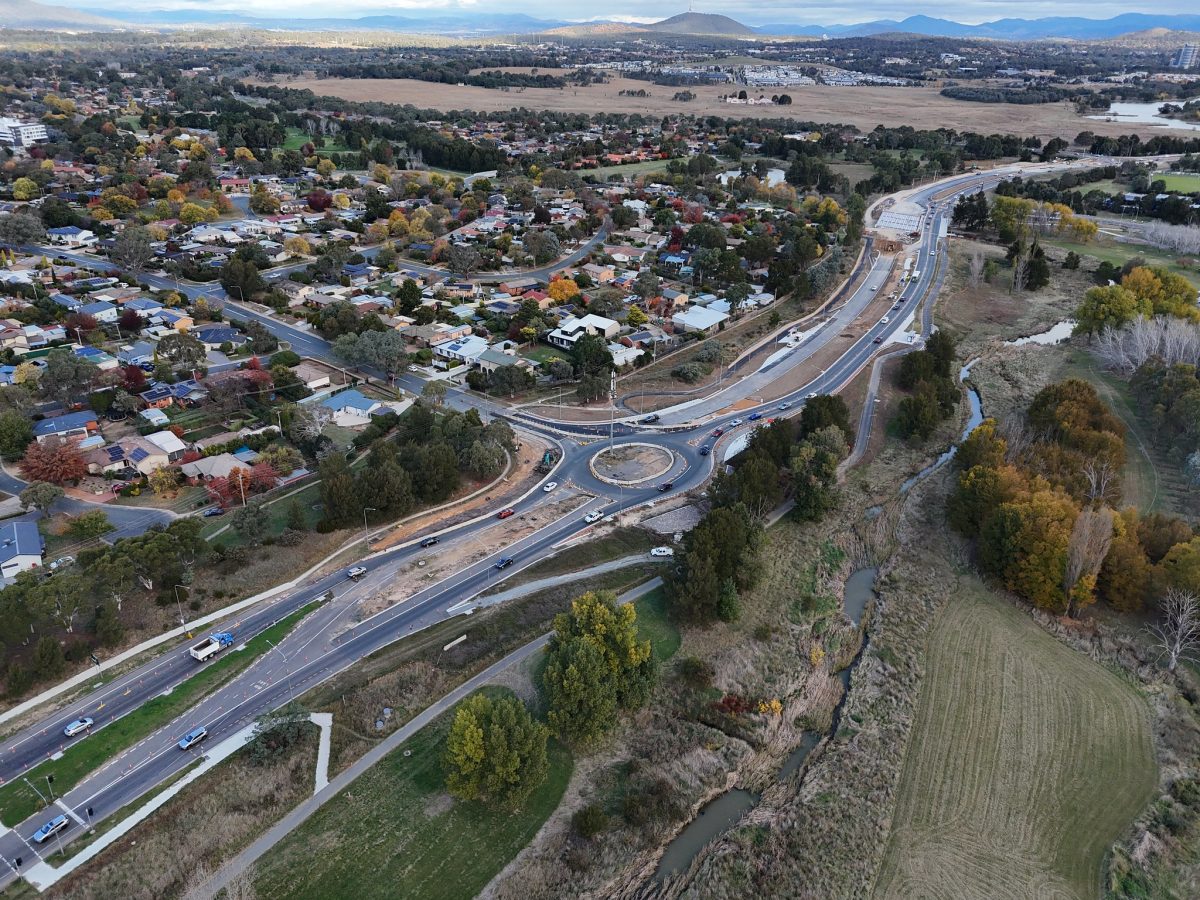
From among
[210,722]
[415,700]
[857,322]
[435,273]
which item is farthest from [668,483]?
[435,273]

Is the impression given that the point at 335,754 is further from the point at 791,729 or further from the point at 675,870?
the point at 791,729

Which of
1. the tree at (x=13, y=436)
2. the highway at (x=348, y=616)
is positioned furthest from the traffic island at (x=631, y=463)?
the tree at (x=13, y=436)

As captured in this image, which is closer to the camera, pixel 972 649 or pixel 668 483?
pixel 972 649

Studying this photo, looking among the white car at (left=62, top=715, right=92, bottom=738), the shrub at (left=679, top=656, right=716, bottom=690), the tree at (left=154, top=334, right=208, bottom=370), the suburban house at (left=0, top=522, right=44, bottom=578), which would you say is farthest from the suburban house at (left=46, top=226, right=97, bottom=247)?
the shrub at (left=679, top=656, right=716, bottom=690)

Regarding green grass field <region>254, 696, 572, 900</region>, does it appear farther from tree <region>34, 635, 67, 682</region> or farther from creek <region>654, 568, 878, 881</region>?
tree <region>34, 635, 67, 682</region>

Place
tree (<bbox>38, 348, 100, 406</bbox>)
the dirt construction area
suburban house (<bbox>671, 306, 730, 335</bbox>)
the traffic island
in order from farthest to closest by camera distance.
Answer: the dirt construction area
suburban house (<bbox>671, 306, 730, 335</bbox>)
tree (<bbox>38, 348, 100, 406</bbox>)
the traffic island

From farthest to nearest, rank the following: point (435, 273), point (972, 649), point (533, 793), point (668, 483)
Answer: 1. point (435, 273)
2. point (668, 483)
3. point (972, 649)
4. point (533, 793)
